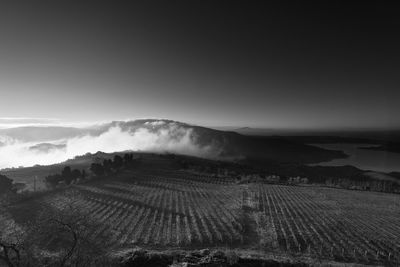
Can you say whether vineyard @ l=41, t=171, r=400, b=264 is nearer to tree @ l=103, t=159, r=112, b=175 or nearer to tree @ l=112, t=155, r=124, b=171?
tree @ l=103, t=159, r=112, b=175

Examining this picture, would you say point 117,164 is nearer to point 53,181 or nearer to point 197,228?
point 53,181

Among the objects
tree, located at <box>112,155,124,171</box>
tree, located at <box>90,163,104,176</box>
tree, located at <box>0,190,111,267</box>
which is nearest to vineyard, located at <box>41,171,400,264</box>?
tree, located at <box>0,190,111,267</box>

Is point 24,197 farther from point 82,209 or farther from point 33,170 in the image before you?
point 33,170

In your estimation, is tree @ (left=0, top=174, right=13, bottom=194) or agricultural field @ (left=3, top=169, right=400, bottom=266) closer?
agricultural field @ (left=3, top=169, right=400, bottom=266)

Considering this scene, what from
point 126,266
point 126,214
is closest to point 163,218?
point 126,214

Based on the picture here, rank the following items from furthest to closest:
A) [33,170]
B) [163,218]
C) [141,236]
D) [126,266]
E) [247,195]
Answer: [33,170] < [247,195] < [163,218] < [141,236] < [126,266]

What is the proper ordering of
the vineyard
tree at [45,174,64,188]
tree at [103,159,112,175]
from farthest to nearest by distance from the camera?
1. tree at [103,159,112,175]
2. tree at [45,174,64,188]
3. the vineyard

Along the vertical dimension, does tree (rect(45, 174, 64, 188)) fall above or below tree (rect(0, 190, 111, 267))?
below
